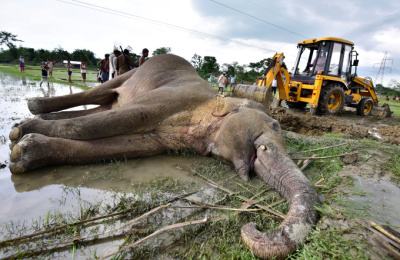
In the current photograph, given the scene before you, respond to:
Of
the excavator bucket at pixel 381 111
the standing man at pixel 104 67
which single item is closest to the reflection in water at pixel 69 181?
A: the standing man at pixel 104 67

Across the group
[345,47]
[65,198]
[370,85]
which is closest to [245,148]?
[65,198]

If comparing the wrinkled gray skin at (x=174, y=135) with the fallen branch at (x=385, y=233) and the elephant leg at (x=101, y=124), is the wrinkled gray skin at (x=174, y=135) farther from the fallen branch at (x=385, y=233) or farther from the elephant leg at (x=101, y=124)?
the fallen branch at (x=385, y=233)

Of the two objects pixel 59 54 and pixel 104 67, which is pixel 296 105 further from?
pixel 59 54

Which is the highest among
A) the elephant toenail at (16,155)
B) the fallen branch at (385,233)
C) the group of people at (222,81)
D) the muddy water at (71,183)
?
the group of people at (222,81)

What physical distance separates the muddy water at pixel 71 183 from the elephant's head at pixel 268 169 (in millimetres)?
724

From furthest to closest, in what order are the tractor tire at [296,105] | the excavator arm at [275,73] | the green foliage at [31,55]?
the green foliage at [31,55] → the tractor tire at [296,105] → the excavator arm at [275,73]

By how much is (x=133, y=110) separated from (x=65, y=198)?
1532 millimetres

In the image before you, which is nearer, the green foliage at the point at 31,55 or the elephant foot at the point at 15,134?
the elephant foot at the point at 15,134

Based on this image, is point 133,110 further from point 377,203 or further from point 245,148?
point 377,203

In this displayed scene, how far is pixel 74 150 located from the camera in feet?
9.80

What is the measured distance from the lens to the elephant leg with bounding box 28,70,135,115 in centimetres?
439

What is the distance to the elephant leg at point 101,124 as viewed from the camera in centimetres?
306

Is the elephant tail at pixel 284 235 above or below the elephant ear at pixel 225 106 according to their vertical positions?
below

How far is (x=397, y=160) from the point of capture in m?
3.66
